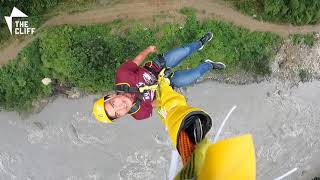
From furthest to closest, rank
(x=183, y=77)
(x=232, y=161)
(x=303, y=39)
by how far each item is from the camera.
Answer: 1. (x=303, y=39)
2. (x=183, y=77)
3. (x=232, y=161)

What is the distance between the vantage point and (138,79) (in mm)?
3906

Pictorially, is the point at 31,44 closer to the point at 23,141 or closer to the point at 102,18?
the point at 102,18

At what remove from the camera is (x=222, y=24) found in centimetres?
642

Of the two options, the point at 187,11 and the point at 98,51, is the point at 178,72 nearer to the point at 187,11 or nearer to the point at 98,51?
the point at 98,51

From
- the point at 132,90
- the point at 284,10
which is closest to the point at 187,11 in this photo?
the point at 284,10

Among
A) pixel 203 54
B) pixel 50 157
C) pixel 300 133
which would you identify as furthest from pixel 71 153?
pixel 300 133

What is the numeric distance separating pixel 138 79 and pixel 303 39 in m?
3.86

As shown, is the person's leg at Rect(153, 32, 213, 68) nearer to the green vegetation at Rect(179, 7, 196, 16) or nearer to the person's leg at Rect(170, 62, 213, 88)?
the person's leg at Rect(170, 62, 213, 88)

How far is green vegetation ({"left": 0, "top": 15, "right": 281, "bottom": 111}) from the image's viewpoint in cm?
602

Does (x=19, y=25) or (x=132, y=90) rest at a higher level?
(x=132, y=90)

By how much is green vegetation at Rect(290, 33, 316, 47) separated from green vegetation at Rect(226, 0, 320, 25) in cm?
21

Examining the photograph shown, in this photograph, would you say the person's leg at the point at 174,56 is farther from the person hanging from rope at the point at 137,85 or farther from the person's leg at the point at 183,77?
the person's leg at the point at 183,77

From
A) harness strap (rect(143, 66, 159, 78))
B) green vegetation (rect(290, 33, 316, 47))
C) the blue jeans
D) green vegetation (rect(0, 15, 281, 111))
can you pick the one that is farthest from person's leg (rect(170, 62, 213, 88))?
green vegetation (rect(290, 33, 316, 47))

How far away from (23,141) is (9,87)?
89 centimetres
